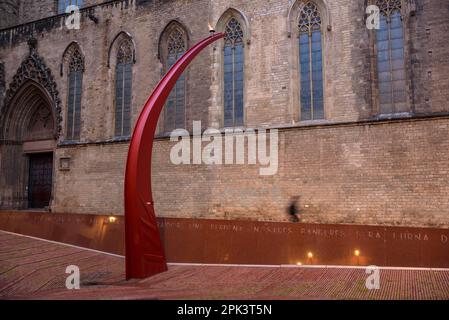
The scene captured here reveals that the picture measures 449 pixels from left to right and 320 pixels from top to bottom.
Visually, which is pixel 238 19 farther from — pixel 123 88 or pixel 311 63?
pixel 123 88

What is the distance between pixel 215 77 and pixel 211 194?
4716 millimetres

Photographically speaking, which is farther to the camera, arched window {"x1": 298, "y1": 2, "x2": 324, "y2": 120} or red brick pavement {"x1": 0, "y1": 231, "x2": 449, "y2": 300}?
arched window {"x1": 298, "y1": 2, "x2": 324, "y2": 120}

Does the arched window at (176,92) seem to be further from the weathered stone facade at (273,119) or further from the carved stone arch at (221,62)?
the carved stone arch at (221,62)

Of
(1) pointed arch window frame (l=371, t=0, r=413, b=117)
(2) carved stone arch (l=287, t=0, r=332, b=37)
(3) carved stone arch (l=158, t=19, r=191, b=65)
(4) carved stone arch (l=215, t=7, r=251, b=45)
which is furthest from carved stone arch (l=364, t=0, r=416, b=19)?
(3) carved stone arch (l=158, t=19, r=191, b=65)

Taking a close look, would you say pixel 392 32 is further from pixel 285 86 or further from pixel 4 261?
pixel 4 261

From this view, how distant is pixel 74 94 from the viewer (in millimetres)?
17859

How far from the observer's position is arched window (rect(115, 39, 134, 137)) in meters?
16.7

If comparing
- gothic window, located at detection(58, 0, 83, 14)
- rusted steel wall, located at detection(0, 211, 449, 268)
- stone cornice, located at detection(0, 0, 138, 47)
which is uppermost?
gothic window, located at detection(58, 0, 83, 14)

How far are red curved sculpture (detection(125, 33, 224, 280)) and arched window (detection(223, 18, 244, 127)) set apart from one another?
20.7ft

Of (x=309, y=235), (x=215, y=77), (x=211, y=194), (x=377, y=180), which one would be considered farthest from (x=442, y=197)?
(x=215, y=77)

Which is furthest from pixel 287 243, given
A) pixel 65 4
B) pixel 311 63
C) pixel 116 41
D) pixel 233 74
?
pixel 65 4

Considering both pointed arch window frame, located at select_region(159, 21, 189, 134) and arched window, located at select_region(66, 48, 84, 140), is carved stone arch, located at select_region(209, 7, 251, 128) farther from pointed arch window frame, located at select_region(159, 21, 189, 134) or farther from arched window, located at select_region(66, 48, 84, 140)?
arched window, located at select_region(66, 48, 84, 140)

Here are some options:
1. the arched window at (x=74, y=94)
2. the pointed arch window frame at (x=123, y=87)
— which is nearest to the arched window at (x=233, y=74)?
the pointed arch window frame at (x=123, y=87)

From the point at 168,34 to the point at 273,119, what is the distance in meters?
6.40
